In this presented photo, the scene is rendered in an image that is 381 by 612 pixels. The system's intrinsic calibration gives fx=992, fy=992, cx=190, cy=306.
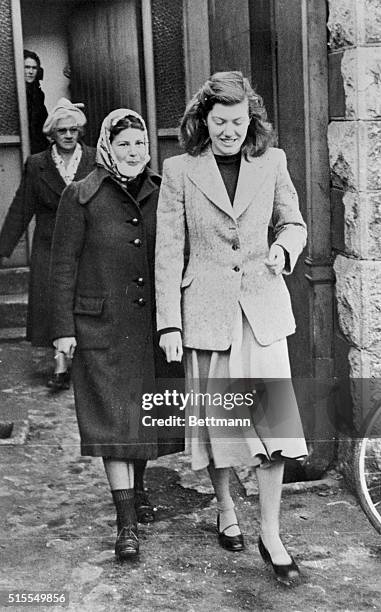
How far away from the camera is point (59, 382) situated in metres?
6.00

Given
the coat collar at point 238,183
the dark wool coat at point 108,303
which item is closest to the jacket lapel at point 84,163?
the dark wool coat at point 108,303

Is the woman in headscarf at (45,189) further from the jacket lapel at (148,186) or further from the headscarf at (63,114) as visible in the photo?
the jacket lapel at (148,186)

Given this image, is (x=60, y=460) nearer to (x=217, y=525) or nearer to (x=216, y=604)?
(x=217, y=525)

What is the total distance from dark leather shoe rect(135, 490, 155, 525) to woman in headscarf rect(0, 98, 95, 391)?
899 millimetres

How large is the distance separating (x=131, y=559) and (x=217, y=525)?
0.44m

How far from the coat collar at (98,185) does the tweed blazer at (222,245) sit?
163 mm

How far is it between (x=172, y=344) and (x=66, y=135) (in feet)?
4.36

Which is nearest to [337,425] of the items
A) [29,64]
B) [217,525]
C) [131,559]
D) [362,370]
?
[362,370]

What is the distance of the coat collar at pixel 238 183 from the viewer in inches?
153

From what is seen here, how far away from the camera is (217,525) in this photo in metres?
4.33

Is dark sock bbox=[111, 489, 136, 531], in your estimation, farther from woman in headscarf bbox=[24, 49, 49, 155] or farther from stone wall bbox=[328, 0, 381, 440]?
woman in headscarf bbox=[24, 49, 49, 155]

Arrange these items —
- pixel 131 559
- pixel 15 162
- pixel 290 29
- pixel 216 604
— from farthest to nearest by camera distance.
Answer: pixel 15 162, pixel 290 29, pixel 131 559, pixel 216 604

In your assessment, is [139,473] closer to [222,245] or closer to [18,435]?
[18,435]

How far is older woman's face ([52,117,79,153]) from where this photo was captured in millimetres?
4630
